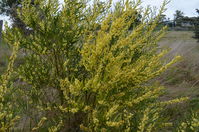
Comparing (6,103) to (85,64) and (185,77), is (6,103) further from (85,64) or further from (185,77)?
(185,77)

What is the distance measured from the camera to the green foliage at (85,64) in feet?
9.86

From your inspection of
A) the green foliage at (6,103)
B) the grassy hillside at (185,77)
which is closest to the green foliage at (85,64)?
the green foliage at (6,103)

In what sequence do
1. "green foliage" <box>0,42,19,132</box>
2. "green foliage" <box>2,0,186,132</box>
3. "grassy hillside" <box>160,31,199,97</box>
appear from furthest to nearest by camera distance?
"grassy hillside" <box>160,31,199,97</box>, "green foliage" <box>2,0,186,132</box>, "green foliage" <box>0,42,19,132</box>

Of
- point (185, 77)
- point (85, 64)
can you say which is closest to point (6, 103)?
point (85, 64)

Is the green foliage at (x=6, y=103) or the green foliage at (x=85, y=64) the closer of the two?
the green foliage at (x=6, y=103)

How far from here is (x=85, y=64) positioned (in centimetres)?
303

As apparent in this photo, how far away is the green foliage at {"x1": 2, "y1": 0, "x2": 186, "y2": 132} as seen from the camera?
300 cm

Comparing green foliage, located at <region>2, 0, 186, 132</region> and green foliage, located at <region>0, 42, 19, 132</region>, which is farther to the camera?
green foliage, located at <region>2, 0, 186, 132</region>

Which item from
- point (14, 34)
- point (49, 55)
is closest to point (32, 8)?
point (14, 34)

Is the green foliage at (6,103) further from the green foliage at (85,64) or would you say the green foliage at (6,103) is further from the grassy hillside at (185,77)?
the grassy hillside at (185,77)

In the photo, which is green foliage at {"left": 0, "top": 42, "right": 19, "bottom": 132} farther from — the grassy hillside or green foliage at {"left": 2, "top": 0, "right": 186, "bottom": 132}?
the grassy hillside

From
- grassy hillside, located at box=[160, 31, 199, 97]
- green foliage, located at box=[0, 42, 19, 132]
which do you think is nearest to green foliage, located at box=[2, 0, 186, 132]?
green foliage, located at box=[0, 42, 19, 132]

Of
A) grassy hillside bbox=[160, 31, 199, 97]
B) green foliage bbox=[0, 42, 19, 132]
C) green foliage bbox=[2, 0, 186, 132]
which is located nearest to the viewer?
green foliage bbox=[0, 42, 19, 132]

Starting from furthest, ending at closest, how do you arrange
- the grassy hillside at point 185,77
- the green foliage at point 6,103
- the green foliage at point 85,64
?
the grassy hillside at point 185,77
the green foliage at point 85,64
the green foliage at point 6,103
